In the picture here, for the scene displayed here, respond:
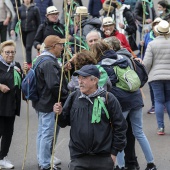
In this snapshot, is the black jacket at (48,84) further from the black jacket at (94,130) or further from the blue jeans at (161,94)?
the blue jeans at (161,94)

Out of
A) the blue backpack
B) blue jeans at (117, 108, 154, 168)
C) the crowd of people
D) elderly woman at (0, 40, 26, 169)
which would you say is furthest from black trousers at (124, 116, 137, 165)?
elderly woman at (0, 40, 26, 169)

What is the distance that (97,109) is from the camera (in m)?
6.36

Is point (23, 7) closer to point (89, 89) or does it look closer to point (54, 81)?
point (54, 81)

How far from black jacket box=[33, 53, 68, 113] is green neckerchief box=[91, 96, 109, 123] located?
1.71m

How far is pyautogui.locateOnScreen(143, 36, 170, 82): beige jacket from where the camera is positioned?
9789 mm

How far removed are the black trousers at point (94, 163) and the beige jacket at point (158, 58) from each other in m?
3.54

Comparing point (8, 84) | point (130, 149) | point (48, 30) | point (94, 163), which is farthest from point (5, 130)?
point (48, 30)

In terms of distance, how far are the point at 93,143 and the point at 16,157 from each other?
10.3ft

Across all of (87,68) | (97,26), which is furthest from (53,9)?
(87,68)

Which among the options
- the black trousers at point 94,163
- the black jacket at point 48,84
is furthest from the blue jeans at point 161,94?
the black trousers at point 94,163

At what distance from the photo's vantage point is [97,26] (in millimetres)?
10844

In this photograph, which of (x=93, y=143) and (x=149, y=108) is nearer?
(x=93, y=143)

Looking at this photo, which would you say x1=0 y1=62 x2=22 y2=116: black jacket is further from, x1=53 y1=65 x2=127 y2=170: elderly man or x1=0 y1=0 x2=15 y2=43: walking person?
x1=0 y1=0 x2=15 y2=43: walking person

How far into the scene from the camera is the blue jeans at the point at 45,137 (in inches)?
328
